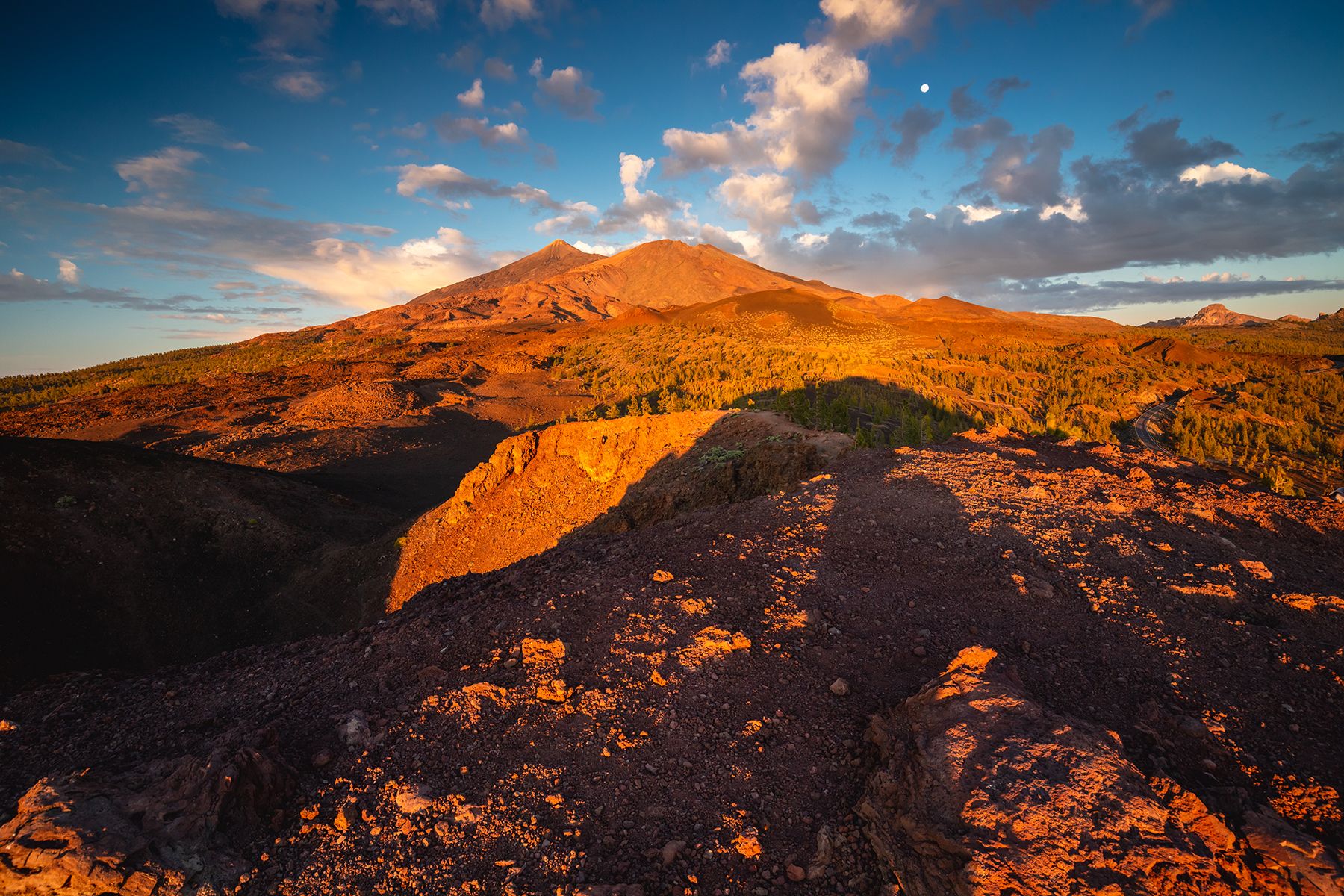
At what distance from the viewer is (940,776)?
328 centimetres

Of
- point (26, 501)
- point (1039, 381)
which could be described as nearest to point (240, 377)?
point (26, 501)

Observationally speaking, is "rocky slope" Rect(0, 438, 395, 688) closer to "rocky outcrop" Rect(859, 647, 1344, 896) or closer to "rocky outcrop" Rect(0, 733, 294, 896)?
"rocky outcrop" Rect(0, 733, 294, 896)

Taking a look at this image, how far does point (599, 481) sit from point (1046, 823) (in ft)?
50.5

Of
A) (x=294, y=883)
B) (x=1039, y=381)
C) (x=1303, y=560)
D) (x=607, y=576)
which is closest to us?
(x=294, y=883)

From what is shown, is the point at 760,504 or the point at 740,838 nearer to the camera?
the point at 740,838

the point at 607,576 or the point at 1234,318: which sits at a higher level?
the point at 1234,318

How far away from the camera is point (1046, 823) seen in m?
2.85

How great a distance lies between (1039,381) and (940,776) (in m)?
52.6

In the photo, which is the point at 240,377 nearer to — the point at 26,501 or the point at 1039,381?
the point at 26,501

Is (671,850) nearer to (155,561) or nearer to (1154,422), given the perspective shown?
(155,561)

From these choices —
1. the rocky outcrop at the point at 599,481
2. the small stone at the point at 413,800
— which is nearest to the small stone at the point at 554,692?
the small stone at the point at 413,800

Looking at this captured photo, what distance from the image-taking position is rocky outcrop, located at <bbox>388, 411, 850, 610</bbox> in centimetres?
1455

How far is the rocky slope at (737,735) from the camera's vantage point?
3.08 m

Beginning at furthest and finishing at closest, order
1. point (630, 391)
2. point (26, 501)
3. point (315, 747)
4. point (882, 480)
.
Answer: point (630, 391)
point (26, 501)
point (882, 480)
point (315, 747)
